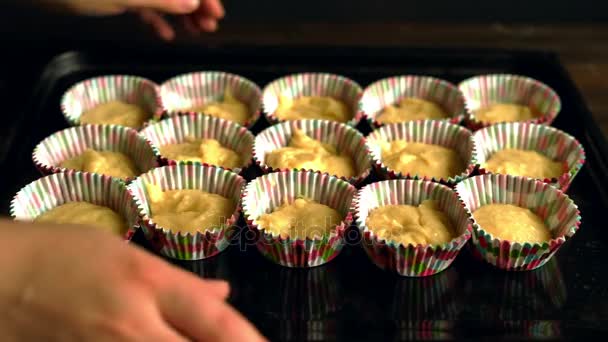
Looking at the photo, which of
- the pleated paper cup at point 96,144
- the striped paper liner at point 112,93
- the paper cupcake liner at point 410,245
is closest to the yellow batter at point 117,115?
the striped paper liner at point 112,93

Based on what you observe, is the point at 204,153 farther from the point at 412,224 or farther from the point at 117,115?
the point at 412,224

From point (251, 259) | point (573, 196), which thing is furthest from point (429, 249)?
point (573, 196)

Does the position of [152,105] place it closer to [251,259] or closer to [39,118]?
[39,118]

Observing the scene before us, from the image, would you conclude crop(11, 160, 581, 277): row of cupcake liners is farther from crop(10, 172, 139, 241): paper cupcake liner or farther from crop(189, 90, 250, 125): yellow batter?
crop(189, 90, 250, 125): yellow batter

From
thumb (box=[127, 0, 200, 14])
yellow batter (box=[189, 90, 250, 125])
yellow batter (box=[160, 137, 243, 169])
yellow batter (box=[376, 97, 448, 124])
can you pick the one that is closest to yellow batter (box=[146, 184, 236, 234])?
yellow batter (box=[160, 137, 243, 169])

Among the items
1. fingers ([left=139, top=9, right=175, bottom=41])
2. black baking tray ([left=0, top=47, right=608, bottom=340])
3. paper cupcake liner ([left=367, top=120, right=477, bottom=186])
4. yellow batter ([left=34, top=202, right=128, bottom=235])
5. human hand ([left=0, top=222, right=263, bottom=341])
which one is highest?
human hand ([left=0, top=222, right=263, bottom=341])
